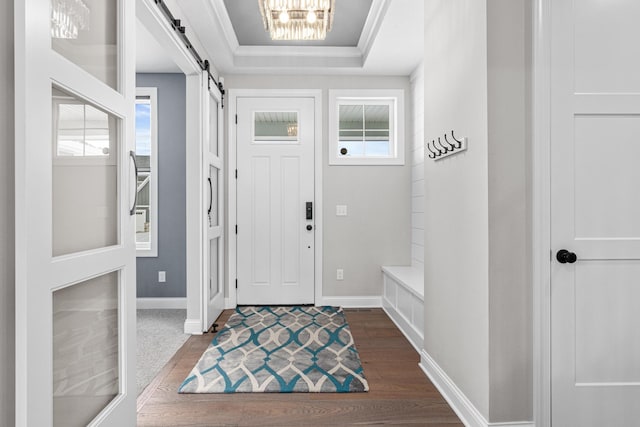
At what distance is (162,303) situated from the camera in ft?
13.7

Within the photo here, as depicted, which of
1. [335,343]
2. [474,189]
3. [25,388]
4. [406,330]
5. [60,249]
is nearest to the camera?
[25,388]

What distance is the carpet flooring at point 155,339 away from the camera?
2.61 meters

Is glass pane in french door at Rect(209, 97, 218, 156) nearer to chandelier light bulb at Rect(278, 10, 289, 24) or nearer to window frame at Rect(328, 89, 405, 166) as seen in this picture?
window frame at Rect(328, 89, 405, 166)

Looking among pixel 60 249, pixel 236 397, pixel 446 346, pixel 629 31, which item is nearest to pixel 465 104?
pixel 629 31

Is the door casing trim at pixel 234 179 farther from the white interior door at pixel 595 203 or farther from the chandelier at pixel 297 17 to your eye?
the white interior door at pixel 595 203

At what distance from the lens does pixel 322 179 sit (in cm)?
419

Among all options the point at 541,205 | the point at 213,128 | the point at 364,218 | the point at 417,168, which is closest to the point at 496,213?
the point at 541,205

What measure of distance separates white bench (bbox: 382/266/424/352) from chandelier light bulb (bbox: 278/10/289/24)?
2174 mm

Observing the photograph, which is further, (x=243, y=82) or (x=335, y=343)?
(x=243, y=82)

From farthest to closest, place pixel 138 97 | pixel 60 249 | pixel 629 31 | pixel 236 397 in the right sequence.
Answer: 1. pixel 138 97
2. pixel 236 397
3. pixel 629 31
4. pixel 60 249

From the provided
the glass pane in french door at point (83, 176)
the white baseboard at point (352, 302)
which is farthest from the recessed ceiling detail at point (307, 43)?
the white baseboard at point (352, 302)

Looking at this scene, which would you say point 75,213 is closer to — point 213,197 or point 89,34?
point 89,34

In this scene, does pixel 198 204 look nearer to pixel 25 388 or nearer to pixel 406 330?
pixel 406 330

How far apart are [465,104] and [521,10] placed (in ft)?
1.52
